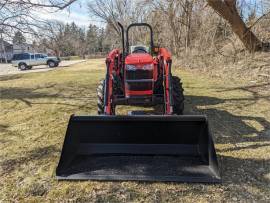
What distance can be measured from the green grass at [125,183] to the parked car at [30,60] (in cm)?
2346

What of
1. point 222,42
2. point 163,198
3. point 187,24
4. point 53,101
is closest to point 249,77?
point 222,42

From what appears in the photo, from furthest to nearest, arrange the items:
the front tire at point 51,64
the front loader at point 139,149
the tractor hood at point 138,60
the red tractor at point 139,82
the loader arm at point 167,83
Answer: the front tire at point 51,64 → the tractor hood at point 138,60 → the red tractor at point 139,82 → the loader arm at point 167,83 → the front loader at point 139,149

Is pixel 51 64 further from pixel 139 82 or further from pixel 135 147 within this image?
pixel 135 147

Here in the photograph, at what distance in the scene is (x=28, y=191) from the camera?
10.6ft

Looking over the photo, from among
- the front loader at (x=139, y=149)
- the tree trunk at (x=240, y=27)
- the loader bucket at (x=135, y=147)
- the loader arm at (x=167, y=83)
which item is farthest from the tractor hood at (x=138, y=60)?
the tree trunk at (x=240, y=27)

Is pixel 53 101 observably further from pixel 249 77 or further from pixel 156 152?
pixel 249 77

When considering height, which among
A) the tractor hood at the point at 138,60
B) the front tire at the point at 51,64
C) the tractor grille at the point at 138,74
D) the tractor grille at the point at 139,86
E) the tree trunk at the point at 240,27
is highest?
the tree trunk at the point at 240,27

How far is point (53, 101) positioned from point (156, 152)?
16.3 ft

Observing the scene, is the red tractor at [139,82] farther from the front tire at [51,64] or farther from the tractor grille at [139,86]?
the front tire at [51,64]

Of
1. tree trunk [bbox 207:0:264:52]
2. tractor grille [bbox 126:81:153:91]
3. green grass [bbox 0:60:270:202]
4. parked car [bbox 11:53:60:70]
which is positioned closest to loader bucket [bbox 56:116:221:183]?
green grass [bbox 0:60:270:202]

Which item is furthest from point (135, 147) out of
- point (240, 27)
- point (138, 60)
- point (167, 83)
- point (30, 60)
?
point (30, 60)

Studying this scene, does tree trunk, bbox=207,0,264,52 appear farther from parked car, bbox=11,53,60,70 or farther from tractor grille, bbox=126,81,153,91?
parked car, bbox=11,53,60,70

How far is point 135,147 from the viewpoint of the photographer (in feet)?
12.7

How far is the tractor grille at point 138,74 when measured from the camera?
4.88m
